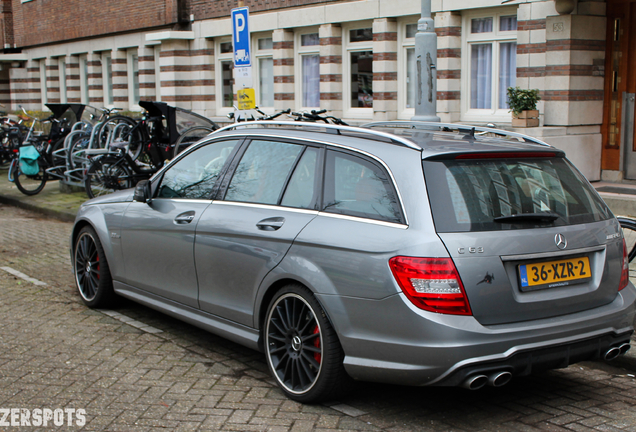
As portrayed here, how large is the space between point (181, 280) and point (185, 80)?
16.4 meters

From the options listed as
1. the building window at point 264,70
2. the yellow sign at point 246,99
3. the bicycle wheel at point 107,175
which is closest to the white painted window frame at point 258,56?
the building window at point 264,70

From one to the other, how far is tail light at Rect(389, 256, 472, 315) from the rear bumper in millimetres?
42

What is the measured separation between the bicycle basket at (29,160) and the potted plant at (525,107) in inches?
339

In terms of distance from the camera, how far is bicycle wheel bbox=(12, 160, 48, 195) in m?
15.0

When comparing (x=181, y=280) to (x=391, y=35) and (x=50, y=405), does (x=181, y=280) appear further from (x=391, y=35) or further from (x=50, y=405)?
(x=391, y=35)

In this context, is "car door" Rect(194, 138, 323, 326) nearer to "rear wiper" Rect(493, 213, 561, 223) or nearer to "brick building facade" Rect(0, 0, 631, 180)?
"rear wiper" Rect(493, 213, 561, 223)

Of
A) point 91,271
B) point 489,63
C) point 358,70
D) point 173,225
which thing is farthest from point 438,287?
point 358,70

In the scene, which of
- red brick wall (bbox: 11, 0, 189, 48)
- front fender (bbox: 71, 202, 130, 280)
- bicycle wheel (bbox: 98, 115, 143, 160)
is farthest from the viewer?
red brick wall (bbox: 11, 0, 189, 48)

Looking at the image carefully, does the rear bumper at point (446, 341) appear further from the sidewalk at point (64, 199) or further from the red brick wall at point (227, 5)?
the red brick wall at point (227, 5)

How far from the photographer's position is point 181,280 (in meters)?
5.46

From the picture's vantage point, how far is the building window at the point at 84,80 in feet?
87.9

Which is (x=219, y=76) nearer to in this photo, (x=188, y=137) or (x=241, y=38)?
(x=188, y=137)

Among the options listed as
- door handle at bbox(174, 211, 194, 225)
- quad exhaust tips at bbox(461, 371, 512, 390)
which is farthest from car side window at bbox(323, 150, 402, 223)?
door handle at bbox(174, 211, 194, 225)

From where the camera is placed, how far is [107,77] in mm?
25484
